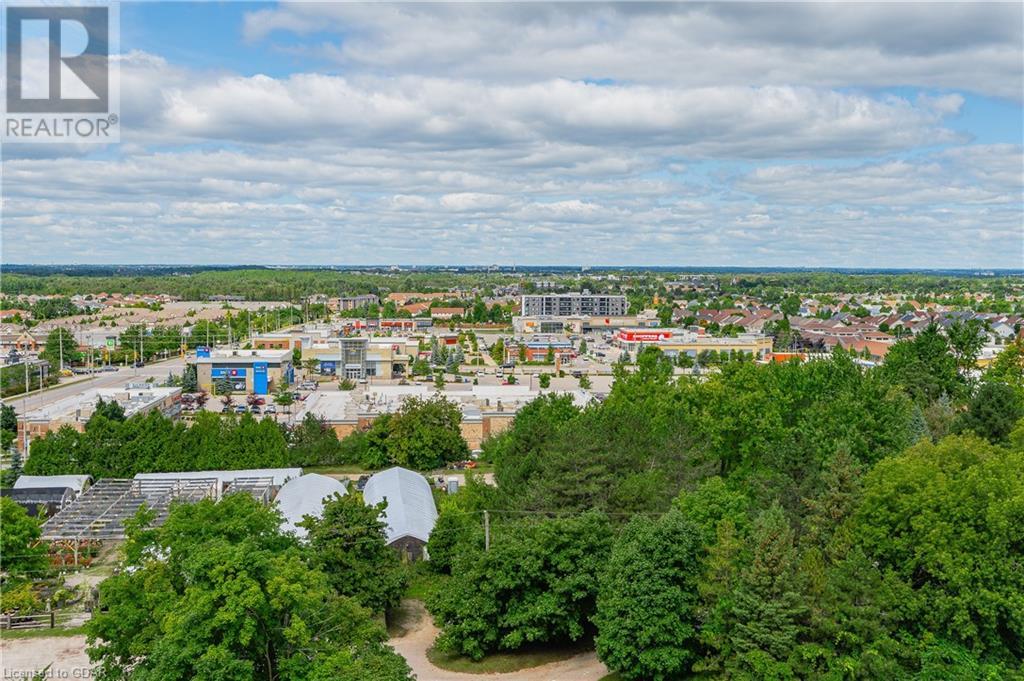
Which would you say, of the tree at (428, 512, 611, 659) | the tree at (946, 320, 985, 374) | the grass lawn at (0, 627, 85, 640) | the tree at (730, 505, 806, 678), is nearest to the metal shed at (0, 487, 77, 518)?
the grass lawn at (0, 627, 85, 640)

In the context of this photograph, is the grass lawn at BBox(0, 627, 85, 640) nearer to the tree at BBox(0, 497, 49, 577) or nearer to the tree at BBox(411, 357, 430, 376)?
the tree at BBox(0, 497, 49, 577)

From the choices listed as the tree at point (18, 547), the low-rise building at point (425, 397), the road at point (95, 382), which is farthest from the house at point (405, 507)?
the road at point (95, 382)

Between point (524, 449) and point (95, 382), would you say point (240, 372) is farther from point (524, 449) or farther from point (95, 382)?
point (524, 449)

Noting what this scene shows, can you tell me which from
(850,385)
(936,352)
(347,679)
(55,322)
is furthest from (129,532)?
(55,322)

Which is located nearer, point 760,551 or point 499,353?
point 760,551

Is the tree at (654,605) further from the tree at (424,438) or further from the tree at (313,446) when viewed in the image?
the tree at (313,446)

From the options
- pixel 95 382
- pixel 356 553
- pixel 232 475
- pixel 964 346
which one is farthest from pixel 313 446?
pixel 95 382
